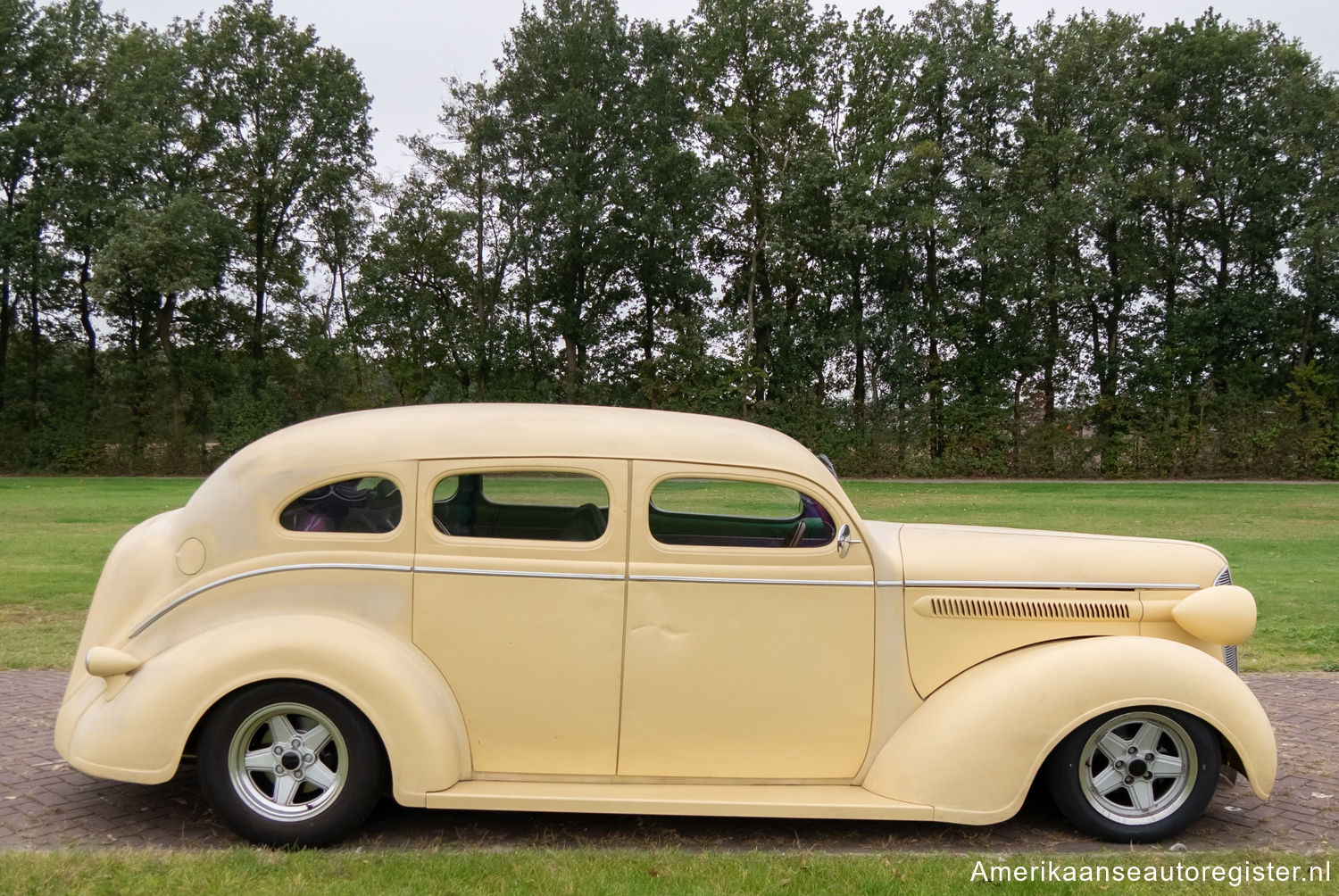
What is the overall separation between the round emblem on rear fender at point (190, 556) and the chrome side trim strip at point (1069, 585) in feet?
10.4

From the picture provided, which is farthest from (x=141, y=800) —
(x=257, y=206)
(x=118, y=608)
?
(x=257, y=206)

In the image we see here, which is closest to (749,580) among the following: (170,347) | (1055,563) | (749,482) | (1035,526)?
(749,482)

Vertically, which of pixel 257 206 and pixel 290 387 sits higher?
pixel 257 206

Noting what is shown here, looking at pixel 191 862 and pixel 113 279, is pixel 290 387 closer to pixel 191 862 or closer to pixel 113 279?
pixel 113 279

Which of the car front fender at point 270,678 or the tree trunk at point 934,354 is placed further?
the tree trunk at point 934,354

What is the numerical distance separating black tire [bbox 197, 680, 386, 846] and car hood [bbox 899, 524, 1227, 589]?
8.30ft

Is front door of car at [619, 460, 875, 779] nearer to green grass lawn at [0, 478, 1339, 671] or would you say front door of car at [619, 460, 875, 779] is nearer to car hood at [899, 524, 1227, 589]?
car hood at [899, 524, 1227, 589]

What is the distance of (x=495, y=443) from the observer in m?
4.30

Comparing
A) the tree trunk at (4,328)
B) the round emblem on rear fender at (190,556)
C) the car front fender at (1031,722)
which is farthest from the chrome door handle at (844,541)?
the tree trunk at (4,328)

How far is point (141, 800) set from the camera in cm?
454

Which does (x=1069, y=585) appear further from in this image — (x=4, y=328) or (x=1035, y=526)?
(x=4, y=328)

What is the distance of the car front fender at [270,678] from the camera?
393cm

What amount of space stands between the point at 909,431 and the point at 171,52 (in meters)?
28.0

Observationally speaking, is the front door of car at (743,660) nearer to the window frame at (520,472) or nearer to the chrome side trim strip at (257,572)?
the window frame at (520,472)
